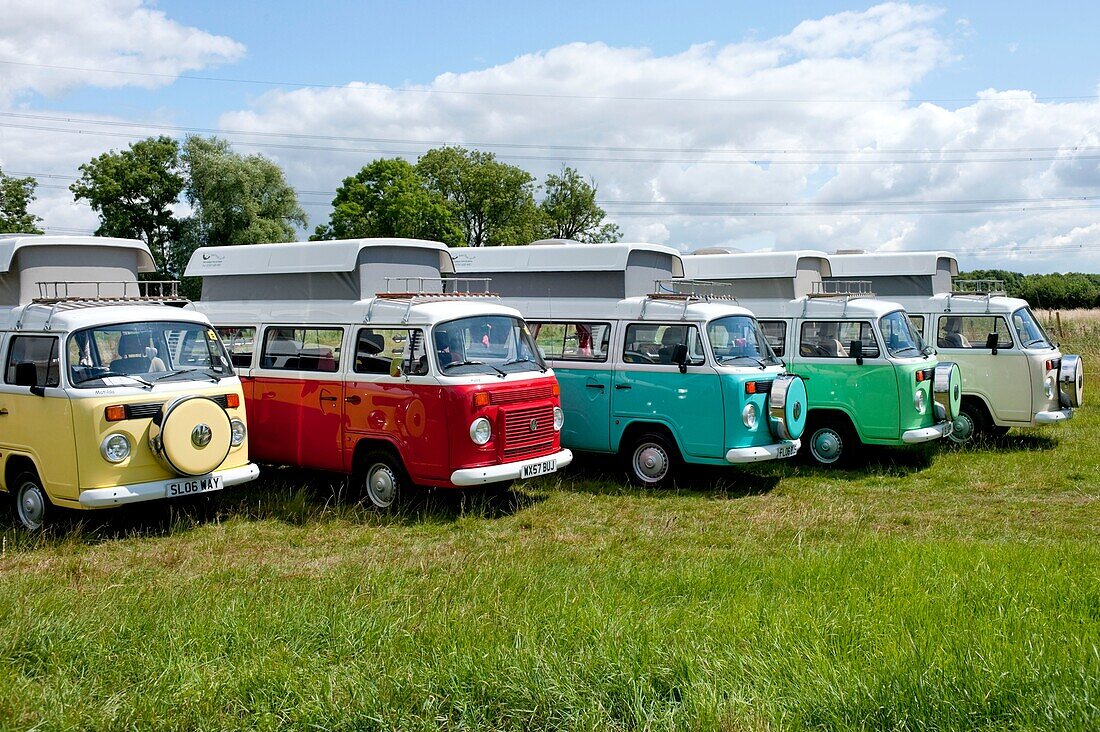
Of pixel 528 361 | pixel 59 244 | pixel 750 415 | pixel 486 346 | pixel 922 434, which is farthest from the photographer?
pixel 922 434

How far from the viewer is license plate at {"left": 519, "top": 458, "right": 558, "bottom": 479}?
1002 centimetres

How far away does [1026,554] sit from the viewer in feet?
24.9

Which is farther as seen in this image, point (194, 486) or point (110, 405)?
point (194, 486)

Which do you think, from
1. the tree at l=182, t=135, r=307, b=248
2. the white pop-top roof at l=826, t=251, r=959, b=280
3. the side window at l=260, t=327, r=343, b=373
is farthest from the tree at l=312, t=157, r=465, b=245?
the side window at l=260, t=327, r=343, b=373

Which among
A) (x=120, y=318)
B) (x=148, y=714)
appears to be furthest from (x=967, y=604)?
(x=120, y=318)

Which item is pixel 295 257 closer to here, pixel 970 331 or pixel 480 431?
pixel 480 431

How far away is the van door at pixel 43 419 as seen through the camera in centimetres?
892

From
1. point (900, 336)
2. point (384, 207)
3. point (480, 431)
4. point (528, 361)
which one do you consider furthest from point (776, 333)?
point (384, 207)

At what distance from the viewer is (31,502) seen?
960 centimetres

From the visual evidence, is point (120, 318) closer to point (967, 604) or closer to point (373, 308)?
point (373, 308)

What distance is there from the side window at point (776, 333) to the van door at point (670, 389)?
2.51 meters

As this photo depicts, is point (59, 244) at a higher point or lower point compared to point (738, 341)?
higher

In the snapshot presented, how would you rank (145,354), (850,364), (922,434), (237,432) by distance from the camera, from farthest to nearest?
(850,364), (922,434), (237,432), (145,354)

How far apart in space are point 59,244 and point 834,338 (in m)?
9.98
